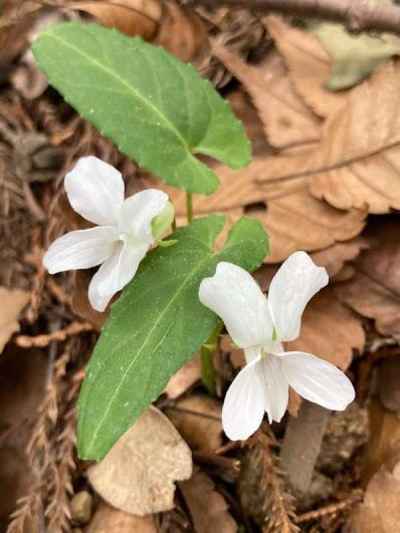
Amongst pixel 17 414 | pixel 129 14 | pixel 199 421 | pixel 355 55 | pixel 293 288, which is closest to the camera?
pixel 293 288

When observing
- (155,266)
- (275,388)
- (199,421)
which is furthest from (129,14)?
(275,388)

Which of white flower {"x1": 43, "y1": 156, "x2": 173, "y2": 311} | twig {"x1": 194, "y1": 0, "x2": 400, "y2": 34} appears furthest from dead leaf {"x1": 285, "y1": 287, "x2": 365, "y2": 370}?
twig {"x1": 194, "y1": 0, "x2": 400, "y2": 34}

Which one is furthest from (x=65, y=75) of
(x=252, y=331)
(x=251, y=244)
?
(x=252, y=331)

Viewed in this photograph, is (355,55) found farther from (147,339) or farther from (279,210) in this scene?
(147,339)

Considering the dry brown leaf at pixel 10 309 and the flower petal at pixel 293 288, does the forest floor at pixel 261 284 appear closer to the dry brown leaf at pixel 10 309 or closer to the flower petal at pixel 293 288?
the dry brown leaf at pixel 10 309

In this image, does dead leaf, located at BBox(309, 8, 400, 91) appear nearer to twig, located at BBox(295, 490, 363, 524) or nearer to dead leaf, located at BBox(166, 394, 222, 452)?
dead leaf, located at BBox(166, 394, 222, 452)

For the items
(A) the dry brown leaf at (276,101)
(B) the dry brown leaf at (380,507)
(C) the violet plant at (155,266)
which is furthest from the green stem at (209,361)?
(A) the dry brown leaf at (276,101)
